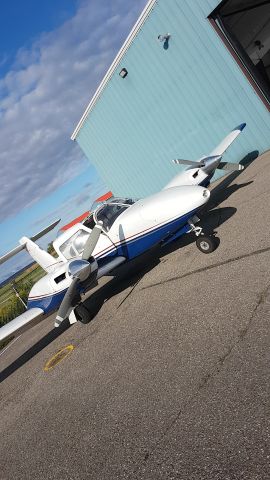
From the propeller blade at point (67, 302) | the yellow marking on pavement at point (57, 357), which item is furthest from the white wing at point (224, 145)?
the yellow marking on pavement at point (57, 357)

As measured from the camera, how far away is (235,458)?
12.0 ft

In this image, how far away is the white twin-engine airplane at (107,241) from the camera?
9797mm

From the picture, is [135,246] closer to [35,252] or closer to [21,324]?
[21,324]

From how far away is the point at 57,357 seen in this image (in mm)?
9930

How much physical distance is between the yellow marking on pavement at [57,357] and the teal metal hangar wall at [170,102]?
1308 centimetres

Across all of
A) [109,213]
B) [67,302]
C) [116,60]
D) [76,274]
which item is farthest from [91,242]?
[116,60]

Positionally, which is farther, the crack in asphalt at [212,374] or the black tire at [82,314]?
the black tire at [82,314]

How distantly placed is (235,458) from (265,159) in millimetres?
14174

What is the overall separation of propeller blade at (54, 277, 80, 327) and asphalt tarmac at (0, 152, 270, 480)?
890 millimetres

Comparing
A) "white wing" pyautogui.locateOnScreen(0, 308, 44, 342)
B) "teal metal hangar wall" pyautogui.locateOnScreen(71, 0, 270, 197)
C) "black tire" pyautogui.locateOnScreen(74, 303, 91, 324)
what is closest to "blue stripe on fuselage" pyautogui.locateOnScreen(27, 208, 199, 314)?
"white wing" pyautogui.locateOnScreen(0, 308, 44, 342)

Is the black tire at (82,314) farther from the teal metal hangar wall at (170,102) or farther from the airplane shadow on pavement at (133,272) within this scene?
the teal metal hangar wall at (170,102)

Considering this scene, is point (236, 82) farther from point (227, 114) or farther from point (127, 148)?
point (127, 148)

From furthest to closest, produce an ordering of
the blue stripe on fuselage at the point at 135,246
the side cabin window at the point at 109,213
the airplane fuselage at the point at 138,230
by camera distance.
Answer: the side cabin window at the point at 109,213
the blue stripe on fuselage at the point at 135,246
the airplane fuselage at the point at 138,230

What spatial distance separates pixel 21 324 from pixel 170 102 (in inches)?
572
